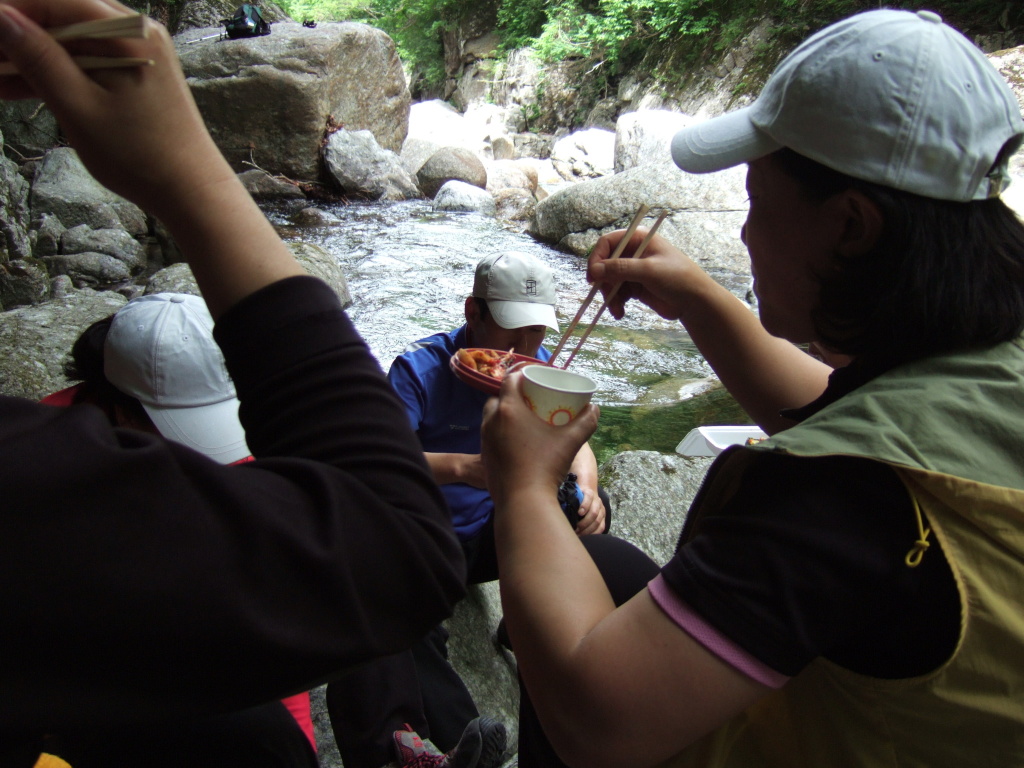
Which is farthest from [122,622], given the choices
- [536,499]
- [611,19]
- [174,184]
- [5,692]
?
[611,19]

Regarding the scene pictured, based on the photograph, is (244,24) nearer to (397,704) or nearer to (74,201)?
(74,201)

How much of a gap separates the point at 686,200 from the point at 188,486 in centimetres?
1010

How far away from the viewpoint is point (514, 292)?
8.56 feet

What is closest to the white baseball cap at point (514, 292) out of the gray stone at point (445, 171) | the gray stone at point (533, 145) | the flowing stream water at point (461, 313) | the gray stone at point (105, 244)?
the flowing stream water at point (461, 313)

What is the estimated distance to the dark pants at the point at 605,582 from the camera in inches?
54.5

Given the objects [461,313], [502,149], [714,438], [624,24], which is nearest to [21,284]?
[461,313]

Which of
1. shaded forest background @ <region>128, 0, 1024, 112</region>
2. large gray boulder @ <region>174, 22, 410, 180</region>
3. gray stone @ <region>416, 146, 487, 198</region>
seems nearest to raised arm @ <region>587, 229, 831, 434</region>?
large gray boulder @ <region>174, 22, 410, 180</region>

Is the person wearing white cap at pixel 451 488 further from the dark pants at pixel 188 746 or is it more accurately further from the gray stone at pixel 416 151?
the gray stone at pixel 416 151

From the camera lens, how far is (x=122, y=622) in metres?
0.52

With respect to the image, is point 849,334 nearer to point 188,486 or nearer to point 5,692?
point 188,486

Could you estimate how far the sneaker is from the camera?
71.0 inches

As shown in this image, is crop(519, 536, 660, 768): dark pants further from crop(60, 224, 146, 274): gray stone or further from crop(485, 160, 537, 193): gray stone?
crop(485, 160, 537, 193): gray stone

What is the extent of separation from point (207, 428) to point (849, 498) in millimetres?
1585

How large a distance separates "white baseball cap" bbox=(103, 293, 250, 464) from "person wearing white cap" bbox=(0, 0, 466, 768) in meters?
1.16
